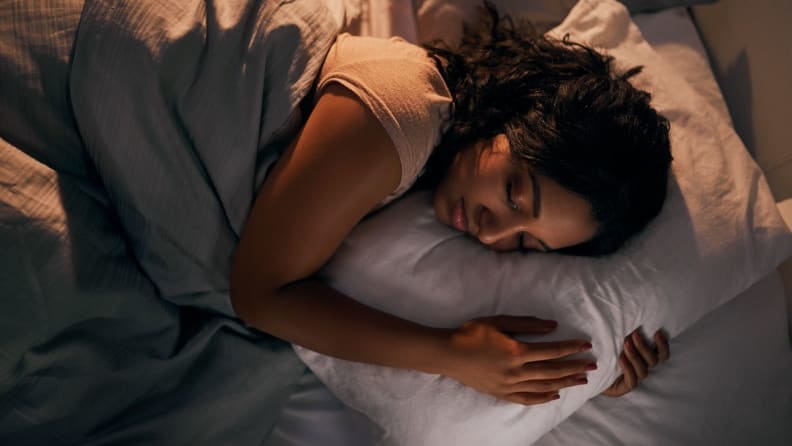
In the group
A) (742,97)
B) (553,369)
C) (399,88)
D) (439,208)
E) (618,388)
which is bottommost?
(618,388)

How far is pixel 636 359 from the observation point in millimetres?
1030

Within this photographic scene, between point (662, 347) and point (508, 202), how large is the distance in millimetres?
398

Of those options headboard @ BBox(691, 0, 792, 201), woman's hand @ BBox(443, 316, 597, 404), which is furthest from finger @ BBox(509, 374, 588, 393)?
headboard @ BBox(691, 0, 792, 201)

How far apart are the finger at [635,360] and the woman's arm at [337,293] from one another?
5.0 inches

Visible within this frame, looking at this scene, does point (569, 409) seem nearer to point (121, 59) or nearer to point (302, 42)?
point (302, 42)

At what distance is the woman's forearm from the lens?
37.3 inches

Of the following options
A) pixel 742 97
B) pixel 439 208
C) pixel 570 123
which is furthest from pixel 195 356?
pixel 742 97

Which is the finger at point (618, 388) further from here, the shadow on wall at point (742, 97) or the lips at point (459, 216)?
the shadow on wall at point (742, 97)

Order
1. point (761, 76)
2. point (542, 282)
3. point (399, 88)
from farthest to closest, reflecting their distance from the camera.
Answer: point (761, 76), point (542, 282), point (399, 88)

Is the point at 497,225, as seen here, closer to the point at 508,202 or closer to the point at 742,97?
the point at 508,202

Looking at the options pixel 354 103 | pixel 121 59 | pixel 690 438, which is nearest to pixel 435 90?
pixel 354 103

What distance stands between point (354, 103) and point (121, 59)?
1.12ft

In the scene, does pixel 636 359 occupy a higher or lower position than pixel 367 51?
lower

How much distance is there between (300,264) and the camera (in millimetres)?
925
